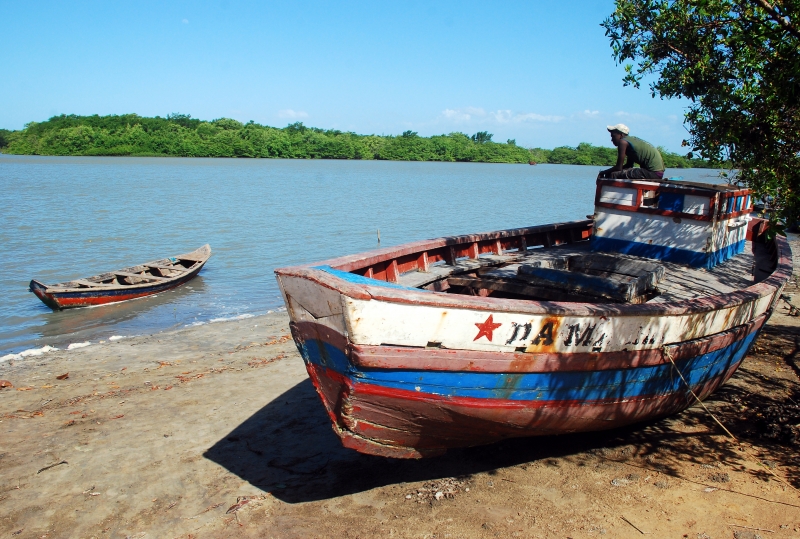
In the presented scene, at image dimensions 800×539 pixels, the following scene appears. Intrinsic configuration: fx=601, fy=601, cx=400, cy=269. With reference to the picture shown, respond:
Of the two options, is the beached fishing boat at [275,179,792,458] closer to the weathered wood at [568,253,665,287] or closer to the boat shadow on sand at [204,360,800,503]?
the weathered wood at [568,253,665,287]

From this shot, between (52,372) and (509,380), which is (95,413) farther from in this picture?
(509,380)

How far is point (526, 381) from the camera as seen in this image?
15.5ft

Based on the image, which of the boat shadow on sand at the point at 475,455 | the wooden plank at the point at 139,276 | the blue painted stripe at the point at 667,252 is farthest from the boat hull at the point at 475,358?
the wooden plank at the point at 139,276

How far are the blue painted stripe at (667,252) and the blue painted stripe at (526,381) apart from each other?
197 cm

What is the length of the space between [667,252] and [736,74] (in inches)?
86.5

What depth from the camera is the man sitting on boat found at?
8547mm

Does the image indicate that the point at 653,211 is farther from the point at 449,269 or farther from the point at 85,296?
the point at 85,296

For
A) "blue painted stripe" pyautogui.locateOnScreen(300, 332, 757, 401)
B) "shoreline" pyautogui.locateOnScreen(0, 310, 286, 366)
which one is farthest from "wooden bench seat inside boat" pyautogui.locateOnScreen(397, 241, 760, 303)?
"shoreline" pyautogui.locateOnScreen(0, 310, 286, 366)

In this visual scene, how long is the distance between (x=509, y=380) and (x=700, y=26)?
4533 mm

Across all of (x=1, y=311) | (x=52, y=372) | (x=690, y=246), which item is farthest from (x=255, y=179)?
(x=690, y=246)

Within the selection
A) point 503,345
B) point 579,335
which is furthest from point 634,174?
point 503,345

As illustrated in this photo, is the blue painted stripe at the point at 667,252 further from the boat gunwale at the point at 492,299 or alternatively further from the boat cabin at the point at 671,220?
the boat gunwale at the point at 492,299

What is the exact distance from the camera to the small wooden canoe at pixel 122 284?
14134 mm

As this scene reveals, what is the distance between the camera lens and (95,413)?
7676 millimetres
